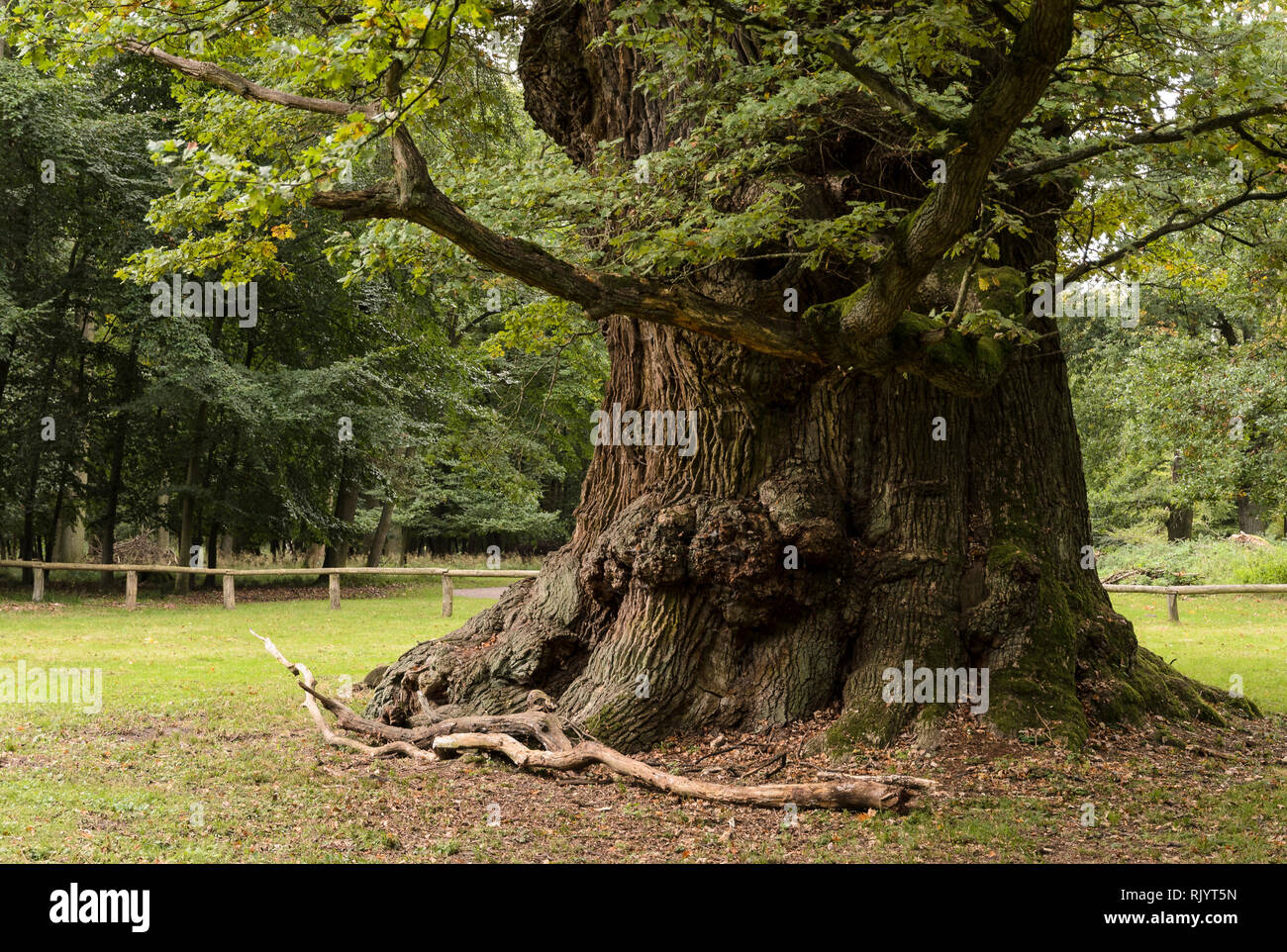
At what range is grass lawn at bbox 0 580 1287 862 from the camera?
19.4 feet

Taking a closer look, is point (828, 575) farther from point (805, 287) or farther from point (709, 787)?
point (805, 287)

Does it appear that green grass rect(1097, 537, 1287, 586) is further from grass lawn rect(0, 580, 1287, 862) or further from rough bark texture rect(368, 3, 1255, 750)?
rough bark texture rect(368, 3, 1255, 750)

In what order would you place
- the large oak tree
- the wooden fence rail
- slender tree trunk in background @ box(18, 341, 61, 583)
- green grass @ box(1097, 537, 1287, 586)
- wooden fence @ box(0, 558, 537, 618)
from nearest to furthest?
the large oak tree → the wooden fence rail → wooden fence @ box(0, 558, 537, 618) → slender tree trunk in background @ box(18, 341, 61, 583) → green grass @ box(1097, 537, 1287, 586)

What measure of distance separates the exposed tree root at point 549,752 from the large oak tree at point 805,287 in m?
0.40

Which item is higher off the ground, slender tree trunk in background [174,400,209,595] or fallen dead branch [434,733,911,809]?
slender tree trunk in background [174,400,209,595]

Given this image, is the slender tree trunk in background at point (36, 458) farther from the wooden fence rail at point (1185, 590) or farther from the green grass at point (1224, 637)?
the green grass at point (1224, 637)

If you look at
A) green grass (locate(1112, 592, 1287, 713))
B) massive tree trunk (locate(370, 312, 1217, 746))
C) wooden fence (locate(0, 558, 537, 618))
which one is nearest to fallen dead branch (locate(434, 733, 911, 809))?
massive tree trunk (locate(370, 312, 1217, 746))

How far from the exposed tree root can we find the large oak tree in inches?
15.8

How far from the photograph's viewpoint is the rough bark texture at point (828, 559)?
7898 mm

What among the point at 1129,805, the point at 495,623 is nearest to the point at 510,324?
the point at 495,623

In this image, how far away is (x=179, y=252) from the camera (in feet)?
26.0

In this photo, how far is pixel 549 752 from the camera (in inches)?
299

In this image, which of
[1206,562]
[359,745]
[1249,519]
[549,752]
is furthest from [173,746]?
[1249,519]

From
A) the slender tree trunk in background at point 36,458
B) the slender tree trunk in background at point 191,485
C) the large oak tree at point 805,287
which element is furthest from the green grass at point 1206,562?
the slender tree trunk in background at point 36,458
